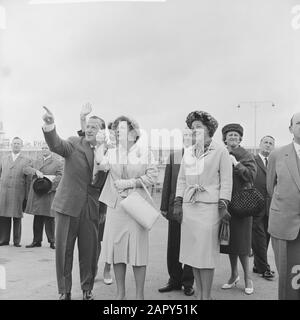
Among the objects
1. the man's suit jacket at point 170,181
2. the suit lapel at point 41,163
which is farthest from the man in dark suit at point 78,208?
the suit lapel at point 41,163

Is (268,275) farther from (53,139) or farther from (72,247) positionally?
(53,139)

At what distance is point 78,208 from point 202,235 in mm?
1119

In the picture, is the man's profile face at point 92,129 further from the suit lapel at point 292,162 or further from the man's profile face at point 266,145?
the man's profile face at point 266,145

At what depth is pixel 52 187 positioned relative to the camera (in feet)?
21.7

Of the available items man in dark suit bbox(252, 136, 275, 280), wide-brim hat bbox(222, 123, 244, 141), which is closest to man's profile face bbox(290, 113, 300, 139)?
wide-brim hat bbox(222, 123, 244, 141)

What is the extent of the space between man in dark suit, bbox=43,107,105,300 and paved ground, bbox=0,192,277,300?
0.29 metres

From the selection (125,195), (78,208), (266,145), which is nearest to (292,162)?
(125,195)

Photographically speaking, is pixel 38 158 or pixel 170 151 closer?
pixel 170 151

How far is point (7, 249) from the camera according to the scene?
20.4 ft

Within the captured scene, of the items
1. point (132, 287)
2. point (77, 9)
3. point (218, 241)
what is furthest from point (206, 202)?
point (77, 9)

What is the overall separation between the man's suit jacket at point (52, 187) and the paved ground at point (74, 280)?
2.08 feet

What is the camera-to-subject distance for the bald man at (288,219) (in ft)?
10.2

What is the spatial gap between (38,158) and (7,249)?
1.45 metres
